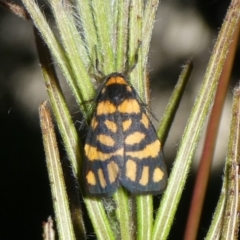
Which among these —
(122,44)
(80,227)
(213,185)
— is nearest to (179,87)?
(122,44)

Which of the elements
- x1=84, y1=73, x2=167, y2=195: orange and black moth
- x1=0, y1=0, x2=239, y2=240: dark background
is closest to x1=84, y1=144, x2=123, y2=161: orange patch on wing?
x1=84, y1=73, x2=167, y2=195: orange and black moth

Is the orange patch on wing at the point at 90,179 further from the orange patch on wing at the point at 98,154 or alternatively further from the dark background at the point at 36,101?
the dark background at the point at 36,101

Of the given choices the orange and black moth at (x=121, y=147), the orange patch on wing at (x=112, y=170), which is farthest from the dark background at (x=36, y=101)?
the orange patch on wing at (x=112, y=170)

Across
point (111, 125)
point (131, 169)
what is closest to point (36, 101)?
point (111, 125)

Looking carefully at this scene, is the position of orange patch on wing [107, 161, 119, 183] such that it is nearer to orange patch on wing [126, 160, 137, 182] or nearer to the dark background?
orange patch on wing [126, 160, 137, 182]

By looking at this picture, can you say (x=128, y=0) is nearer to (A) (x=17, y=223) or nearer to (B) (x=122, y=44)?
(B) (x=122, y=44)
